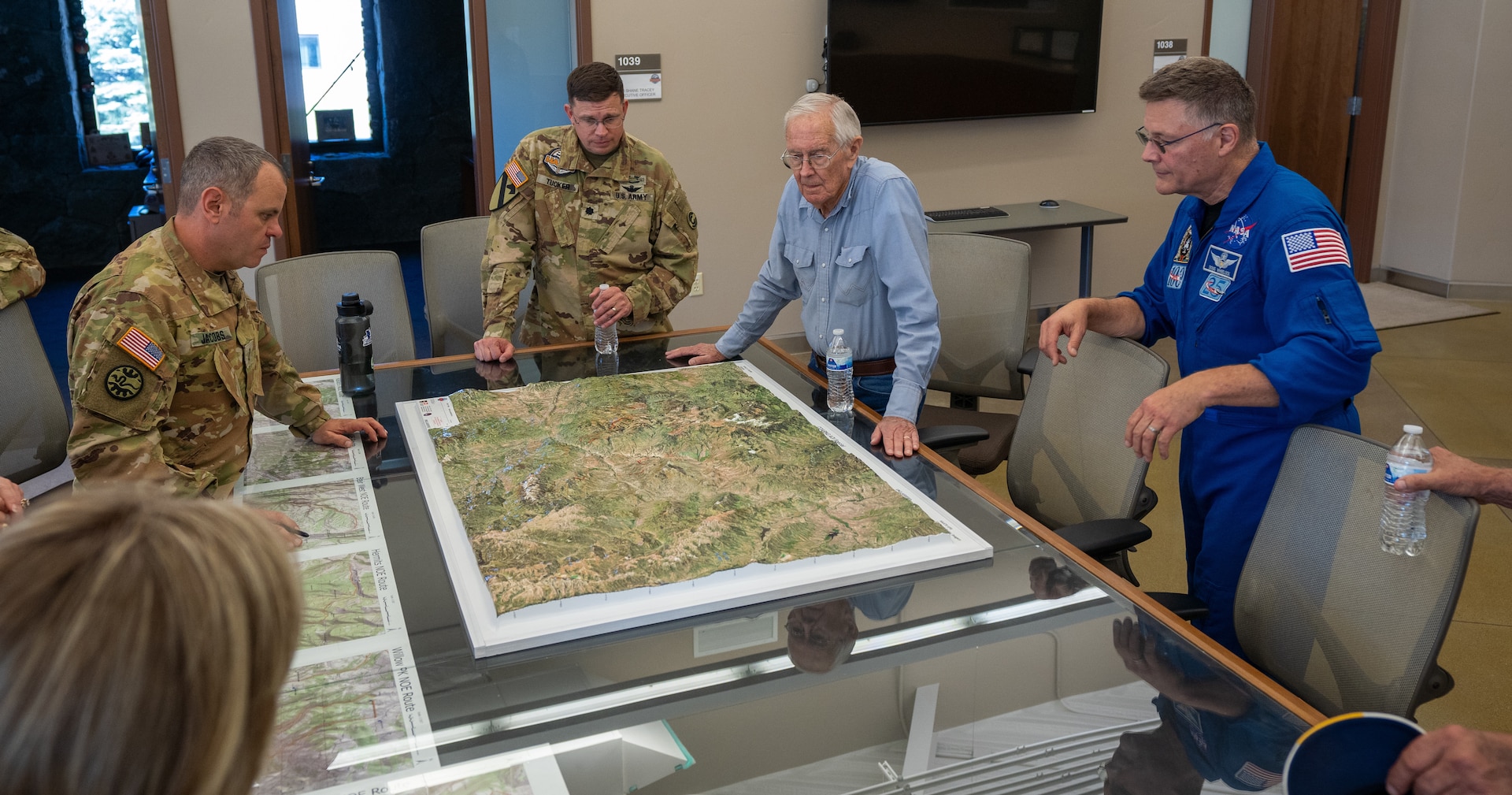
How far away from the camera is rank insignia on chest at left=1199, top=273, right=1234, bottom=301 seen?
7.71ft

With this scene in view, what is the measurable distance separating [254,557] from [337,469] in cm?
162

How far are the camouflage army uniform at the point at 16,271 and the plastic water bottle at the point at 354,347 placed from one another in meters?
0.94

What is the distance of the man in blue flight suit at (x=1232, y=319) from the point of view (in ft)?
6.86

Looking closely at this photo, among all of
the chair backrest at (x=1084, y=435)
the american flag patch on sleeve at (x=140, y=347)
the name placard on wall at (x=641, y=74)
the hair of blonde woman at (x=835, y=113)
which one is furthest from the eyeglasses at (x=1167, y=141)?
the name placard on wall at (x=641, y=74)

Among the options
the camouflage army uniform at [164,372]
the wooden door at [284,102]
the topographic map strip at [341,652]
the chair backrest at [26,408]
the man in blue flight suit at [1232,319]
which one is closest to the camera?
the topographic map strip at [341,652]

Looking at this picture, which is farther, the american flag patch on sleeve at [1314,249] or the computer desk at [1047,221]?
the computer desk at [1047,221]

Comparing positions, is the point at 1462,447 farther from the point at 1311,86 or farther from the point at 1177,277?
the point at 1311,86

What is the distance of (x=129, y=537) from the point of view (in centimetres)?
66

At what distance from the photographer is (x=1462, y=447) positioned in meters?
4.66

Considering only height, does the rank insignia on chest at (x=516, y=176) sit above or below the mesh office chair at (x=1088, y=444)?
above

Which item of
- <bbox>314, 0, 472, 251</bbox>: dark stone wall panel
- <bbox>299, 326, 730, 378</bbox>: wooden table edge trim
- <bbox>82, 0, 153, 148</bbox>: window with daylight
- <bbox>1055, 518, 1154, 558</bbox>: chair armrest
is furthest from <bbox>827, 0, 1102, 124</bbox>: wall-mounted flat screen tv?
<bbox>82, 0, 153, 148</bbox>: window with daylight

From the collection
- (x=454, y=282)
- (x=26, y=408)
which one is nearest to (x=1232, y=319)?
(x=454, y=282)

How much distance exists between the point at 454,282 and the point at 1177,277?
2.46 meters

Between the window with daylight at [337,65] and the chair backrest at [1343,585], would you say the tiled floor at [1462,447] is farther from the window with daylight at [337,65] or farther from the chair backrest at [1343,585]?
the window with daylight at [337,65]
